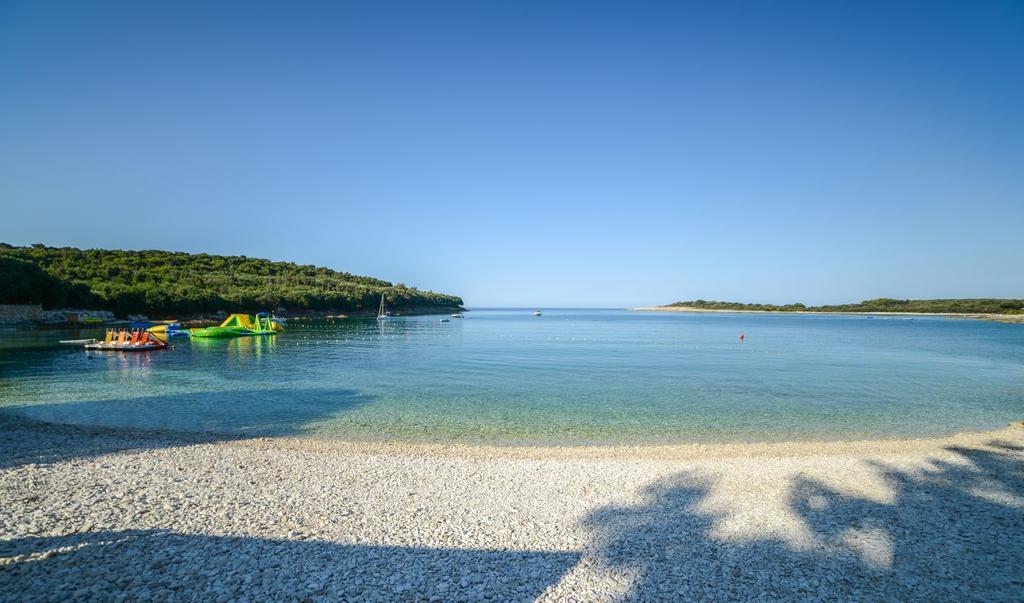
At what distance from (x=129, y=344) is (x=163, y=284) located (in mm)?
56031

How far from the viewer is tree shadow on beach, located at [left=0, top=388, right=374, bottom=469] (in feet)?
36.2

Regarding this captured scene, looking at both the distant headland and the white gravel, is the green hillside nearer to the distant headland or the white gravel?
the distant headland

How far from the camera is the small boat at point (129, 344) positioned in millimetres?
35219

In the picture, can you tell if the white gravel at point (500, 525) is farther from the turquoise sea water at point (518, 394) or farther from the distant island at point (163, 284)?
the distant island at point (163, 284)

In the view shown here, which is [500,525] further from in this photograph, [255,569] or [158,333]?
[158,333]

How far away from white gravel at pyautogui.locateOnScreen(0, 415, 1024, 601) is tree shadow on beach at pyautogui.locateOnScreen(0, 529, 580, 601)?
0.08 feet

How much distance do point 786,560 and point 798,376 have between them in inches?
928

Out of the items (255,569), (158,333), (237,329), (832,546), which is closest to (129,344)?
(158,333)

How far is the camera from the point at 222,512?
733cm

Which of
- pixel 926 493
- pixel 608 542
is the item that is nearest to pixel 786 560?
pixel 608 542

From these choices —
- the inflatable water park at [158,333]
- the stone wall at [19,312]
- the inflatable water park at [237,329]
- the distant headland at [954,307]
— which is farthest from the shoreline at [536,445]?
the distant headland at [954,307]

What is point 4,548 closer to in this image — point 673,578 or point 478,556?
point 478,556

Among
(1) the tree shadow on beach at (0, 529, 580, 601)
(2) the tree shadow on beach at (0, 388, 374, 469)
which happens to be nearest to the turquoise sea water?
(2) the tree shadow on beach at (0, 388, 374, 469)

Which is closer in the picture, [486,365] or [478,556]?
[478,556]
